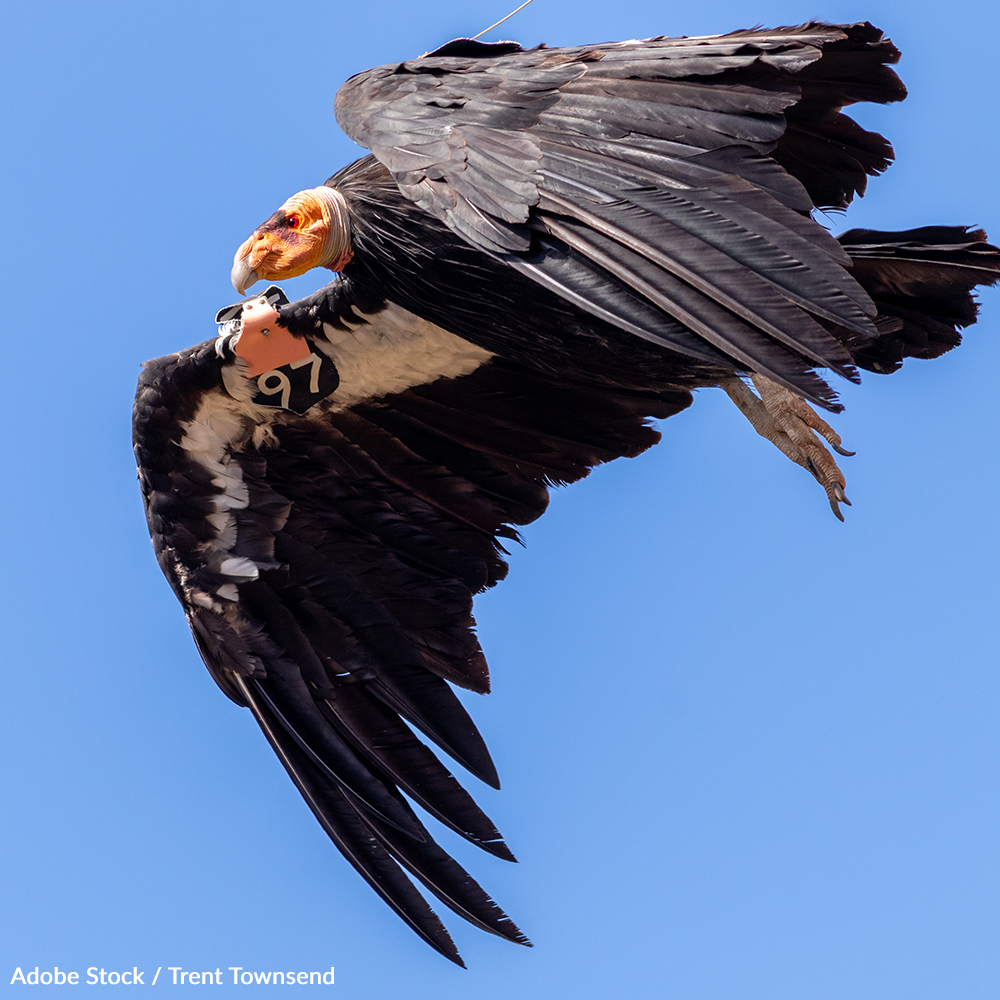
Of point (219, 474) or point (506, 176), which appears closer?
point (506, 176)

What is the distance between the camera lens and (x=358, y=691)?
22.6 feet

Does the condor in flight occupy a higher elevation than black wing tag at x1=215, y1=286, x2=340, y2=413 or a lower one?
lower

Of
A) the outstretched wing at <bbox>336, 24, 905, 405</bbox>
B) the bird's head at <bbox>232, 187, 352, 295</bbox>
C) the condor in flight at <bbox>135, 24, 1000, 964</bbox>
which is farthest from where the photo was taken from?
the bird's head at <bbox>232, 187, 352, 295</bbox>

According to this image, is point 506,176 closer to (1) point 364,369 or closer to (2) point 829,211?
(2) point 829,211

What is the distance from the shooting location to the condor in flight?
4.83 m

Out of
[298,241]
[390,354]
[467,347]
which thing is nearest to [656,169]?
[298,241]

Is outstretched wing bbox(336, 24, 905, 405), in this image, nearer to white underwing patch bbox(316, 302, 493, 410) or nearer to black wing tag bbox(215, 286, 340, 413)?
black wing tag bbox(215, 286, 340, 413)

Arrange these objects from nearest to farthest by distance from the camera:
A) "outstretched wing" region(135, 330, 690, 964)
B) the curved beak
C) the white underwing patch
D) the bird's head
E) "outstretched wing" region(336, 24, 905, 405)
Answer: "outstretched wing" region(336, 24, 905, 405) → the bird's head → the curved beak → "outstretched wing" region(135, 330, 690, 964) → the white underwing patch

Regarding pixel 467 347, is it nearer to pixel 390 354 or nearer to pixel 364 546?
pixel 390 354

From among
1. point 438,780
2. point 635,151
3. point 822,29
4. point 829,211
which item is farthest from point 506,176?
point 438,780

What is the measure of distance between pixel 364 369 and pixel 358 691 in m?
1.42

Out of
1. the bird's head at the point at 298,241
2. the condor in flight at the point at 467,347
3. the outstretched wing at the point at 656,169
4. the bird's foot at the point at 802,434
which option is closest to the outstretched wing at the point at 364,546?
the condor in flight at the point at 467,347

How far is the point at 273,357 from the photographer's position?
22.4ft

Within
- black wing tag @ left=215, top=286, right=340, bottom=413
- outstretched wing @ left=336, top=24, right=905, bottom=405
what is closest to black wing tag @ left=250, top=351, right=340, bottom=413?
black wing tag @ left=215, top=286, right=340, bottom=413
